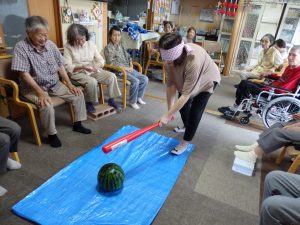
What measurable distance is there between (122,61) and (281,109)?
2.13 metres

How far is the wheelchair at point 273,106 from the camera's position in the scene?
2.62 m

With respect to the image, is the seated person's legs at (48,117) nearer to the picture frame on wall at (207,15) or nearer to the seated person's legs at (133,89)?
the seated person's legs at (133,89)

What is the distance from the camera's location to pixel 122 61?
124 inches

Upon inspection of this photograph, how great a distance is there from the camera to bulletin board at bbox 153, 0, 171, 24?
5121 millimetres

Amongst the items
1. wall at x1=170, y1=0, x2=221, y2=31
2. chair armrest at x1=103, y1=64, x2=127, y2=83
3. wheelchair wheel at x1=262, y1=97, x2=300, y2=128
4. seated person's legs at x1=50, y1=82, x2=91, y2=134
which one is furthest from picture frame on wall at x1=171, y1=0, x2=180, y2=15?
seated person's legs at x1=50, y1=82, x2=91, y2=134

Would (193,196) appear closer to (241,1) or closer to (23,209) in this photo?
(23,209)

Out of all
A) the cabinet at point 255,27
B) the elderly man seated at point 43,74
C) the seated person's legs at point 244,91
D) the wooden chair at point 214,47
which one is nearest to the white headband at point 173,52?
the elderly man seated at point 43,74

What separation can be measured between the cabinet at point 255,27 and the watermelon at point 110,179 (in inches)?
182

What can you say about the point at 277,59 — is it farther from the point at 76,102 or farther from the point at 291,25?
the point at 76,102

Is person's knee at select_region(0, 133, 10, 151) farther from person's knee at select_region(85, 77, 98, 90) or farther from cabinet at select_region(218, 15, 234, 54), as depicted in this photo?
cabinet at select_region(218, 15, 234, 54)

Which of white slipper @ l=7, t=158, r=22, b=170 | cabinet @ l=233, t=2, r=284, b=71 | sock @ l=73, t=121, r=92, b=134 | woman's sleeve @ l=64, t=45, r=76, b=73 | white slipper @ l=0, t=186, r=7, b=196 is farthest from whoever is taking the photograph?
cabinet @ l=233, t=2, r=284, b=71

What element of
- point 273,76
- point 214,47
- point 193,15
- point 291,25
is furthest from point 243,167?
point 193,15

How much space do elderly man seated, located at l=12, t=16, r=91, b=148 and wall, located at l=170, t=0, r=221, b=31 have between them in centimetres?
450

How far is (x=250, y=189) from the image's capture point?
1852 mm
